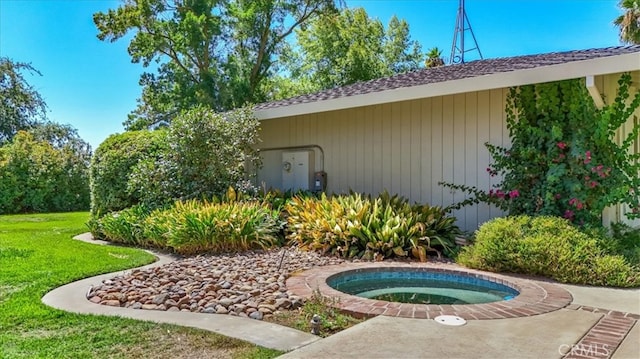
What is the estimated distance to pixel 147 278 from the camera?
227 inches

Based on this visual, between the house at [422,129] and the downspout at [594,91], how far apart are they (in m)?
0.01

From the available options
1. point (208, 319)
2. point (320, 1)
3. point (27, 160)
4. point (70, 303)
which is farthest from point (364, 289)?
point (320, 1)

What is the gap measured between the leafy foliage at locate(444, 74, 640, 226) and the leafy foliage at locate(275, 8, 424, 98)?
17.9 meters

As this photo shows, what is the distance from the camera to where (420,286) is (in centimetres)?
573

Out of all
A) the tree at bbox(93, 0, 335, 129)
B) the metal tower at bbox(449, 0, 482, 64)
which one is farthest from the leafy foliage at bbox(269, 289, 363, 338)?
the tree at bbox(93, 0, 335, 129)

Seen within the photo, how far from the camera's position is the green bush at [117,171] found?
10367 millimetres

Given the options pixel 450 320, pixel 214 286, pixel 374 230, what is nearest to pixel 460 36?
pixel 374 230

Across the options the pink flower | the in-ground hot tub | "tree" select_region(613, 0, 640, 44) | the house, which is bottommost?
the in-ground hot tub

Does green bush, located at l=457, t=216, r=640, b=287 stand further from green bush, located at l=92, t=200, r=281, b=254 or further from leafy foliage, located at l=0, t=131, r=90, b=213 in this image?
leafy foliage, located at l=0, t=131, r=90, b=213

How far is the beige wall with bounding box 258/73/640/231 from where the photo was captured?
8.29m

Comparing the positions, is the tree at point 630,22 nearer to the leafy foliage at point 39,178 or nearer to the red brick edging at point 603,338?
the red brick edging at point 603,338

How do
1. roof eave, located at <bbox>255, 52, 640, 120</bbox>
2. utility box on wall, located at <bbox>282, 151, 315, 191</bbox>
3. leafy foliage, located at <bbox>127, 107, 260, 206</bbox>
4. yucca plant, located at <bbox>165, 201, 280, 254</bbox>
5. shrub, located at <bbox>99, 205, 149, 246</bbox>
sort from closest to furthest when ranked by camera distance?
1. roof eave, located at <bbox>255, 52, 640, 120</bbox>
2. yucca plant, located at <bbox>165, 201, 280, 254</bbox>
3. shrub, located at <bbox>99, 205, 149, 246</bbox>
4. leafy foliage, located at <bbox>127, 107, 260, 206</bbox>
5. utility box on wall, located at <bbox>282, 151, 315, 191</bbox>

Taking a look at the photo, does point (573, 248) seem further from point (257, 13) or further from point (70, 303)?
point (257, 13)

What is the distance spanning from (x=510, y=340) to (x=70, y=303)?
4.14 metres
